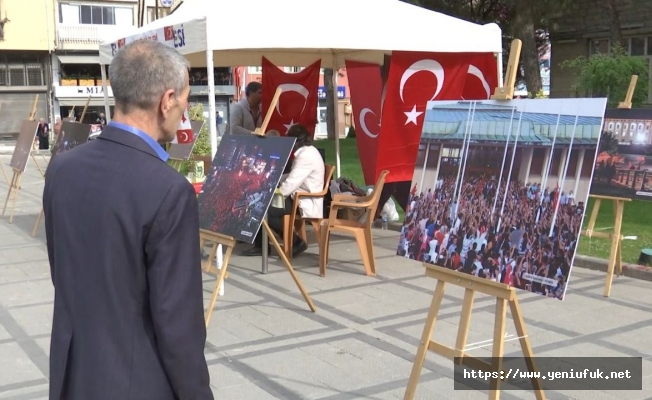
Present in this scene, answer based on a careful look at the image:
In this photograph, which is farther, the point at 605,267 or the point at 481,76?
the point at 481,76

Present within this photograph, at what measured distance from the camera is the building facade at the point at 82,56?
38875 mm

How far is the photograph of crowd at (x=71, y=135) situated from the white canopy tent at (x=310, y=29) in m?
1.26

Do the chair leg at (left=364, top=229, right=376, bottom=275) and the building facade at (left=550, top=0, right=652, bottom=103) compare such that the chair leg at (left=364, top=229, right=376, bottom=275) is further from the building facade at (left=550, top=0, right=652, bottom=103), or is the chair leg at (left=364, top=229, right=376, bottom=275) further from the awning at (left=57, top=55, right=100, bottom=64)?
the awning at (left=57, top=55, right=100, bottom=64)

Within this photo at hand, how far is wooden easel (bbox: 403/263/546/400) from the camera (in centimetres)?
300

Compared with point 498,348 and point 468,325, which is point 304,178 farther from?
point 498,348

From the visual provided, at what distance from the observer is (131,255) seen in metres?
1.82

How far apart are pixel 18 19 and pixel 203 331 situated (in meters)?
40.3

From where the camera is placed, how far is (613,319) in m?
5.29

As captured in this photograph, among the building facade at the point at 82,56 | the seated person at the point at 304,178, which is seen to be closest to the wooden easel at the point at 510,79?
the seated person at the point at 304,178

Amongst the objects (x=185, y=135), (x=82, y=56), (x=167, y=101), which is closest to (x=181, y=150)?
(x=185, y=135)

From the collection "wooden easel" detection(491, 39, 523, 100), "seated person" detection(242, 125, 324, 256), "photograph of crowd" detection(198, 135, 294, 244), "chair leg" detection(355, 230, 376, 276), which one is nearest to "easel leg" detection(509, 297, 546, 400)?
"wooden easel" detection(491, 39, 523, 100)

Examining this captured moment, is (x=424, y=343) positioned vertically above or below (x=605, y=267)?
above

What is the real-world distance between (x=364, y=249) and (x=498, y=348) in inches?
147

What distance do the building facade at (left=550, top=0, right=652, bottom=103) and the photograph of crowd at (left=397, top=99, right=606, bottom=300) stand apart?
17.4m
